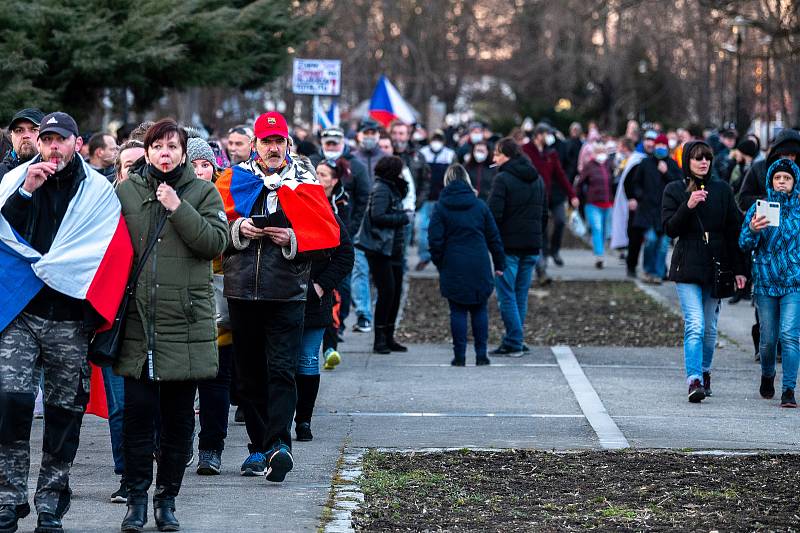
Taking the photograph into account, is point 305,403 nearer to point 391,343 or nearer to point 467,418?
point 467,418

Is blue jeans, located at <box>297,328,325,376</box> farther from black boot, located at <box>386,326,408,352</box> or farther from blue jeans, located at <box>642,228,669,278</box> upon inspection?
blue jeans, located at <box>642,228,669,278</box>

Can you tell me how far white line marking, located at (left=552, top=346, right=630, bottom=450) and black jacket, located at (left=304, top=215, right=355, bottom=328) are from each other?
185 centimetres

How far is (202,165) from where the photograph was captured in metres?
8.23

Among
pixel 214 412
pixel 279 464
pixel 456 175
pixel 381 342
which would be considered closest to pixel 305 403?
pixel 214 412

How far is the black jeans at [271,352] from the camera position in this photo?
7.82 metres

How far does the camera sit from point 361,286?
14797mm

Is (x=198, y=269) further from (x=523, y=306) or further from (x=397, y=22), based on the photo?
(x=397, y=22)

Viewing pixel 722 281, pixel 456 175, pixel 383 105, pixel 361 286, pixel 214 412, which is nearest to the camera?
pixel 214 412

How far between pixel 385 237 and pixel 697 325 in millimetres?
3465

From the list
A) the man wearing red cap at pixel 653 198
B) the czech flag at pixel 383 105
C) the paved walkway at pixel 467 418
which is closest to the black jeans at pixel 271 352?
the paved walkway at pixel 467 418

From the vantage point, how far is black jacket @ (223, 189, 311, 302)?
25.3ft

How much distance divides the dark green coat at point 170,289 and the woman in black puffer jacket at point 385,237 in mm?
6375

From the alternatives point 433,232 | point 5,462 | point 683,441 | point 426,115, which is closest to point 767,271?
point 683,441

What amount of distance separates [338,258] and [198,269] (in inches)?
85.1
